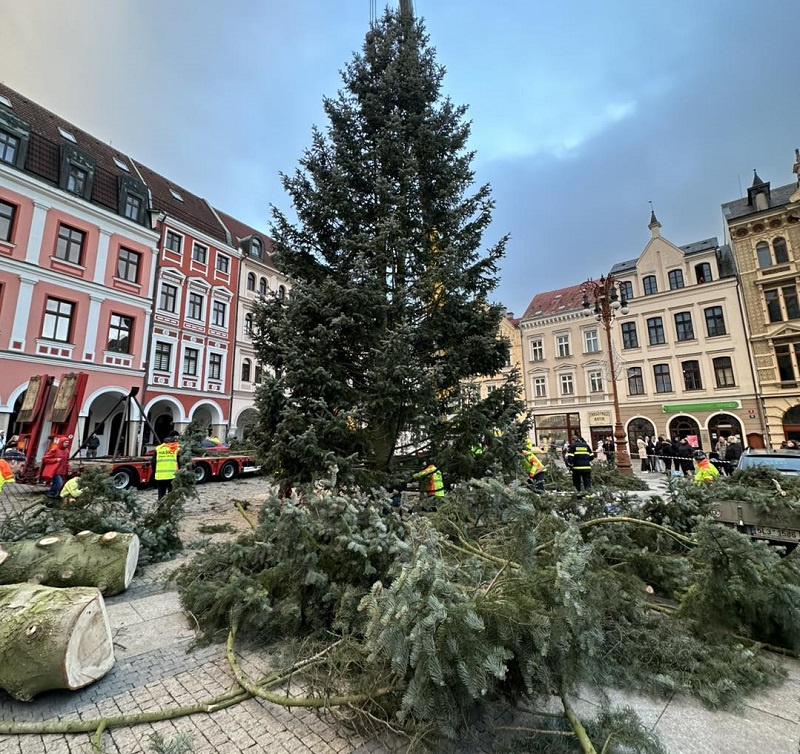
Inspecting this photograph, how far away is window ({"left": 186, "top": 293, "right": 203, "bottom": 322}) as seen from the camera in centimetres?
2339

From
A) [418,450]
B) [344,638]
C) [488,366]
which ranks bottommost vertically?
[344,638]

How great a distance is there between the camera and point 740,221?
26.4 metres

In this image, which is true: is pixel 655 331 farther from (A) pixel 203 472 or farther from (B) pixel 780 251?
(A) pixel 203 472

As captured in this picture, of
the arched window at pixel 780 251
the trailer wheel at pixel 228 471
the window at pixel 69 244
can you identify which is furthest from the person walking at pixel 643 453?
the window at pixel 69 244

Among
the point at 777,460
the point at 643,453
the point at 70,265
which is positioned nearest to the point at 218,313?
the point at 70,265

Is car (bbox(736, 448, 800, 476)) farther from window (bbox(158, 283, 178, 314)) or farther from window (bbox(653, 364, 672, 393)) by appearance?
window (bbox(158, 283, 178, 314))

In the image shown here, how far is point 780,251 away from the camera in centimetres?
2534

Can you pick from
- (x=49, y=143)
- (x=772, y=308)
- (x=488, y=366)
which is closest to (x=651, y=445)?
(x=772, y=308)

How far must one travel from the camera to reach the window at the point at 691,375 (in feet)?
89.2

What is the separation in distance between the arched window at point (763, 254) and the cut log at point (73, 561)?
35.0 meters

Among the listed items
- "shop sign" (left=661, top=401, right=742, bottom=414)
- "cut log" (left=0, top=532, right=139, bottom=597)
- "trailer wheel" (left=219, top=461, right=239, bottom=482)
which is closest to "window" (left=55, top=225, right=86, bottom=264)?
"trailer wheel" (left=219, top=461, right=239, bottom=482)

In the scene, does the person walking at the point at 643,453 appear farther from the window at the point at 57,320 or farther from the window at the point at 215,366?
the window at the point at 57,320

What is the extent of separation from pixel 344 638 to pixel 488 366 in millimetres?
5497

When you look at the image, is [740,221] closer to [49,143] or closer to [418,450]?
[418,450]
